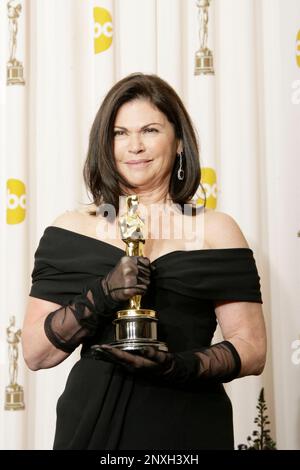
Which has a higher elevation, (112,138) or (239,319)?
(112,138)

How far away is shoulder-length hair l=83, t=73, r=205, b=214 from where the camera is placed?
153 centimetres

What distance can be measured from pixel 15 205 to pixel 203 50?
2.17 feet

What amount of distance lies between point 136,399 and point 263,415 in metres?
0.86

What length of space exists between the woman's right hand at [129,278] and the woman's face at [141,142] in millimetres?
289

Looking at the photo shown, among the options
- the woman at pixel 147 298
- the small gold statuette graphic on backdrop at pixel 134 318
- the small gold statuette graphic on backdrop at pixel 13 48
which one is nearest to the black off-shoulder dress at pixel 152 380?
→ the woman at pixel 147 298

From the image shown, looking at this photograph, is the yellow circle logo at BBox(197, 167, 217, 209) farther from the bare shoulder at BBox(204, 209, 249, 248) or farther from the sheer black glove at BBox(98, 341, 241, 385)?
the sheer black glove at BBox(98, 341, 241, 385)

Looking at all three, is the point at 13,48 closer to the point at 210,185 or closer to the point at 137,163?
the point at 210,185

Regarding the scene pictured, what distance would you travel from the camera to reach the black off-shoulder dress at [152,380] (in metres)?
1.36

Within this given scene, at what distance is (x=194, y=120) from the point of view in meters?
2.20

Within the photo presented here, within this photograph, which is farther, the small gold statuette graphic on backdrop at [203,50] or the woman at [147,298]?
the small gold statuette graphic on backdrop at [203,50]

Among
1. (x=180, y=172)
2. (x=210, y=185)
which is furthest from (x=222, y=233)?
(x=210, y=185)

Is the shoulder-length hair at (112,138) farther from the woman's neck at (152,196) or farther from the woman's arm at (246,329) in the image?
the woman's arm at (246,329)
